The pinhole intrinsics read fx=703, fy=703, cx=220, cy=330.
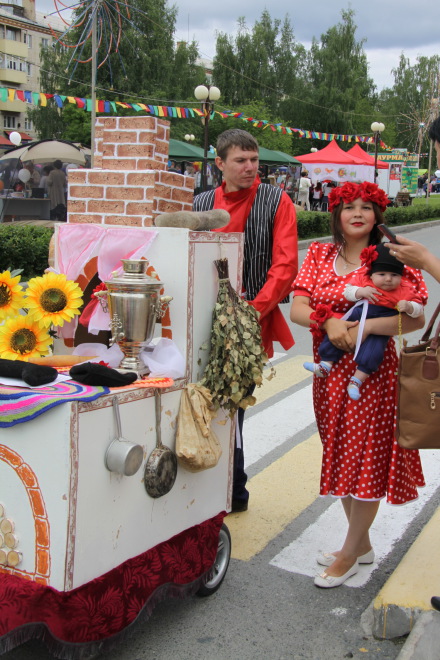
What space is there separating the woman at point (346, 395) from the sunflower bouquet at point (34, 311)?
1072 millimetres

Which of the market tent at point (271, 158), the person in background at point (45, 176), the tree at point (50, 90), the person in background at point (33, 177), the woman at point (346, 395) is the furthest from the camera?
the tree at point (50, 90)

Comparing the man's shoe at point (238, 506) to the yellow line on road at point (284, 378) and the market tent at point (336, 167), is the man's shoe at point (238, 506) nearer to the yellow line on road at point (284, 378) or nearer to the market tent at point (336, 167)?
the yellow line on road at point (284, 378)

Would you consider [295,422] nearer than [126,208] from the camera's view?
No

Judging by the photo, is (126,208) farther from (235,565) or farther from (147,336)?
(235,565)

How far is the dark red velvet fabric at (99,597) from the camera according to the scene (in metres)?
2.41

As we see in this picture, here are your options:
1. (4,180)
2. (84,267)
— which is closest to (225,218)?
(84,267)

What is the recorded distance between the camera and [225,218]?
3.26 m

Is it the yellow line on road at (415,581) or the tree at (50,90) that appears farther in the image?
the tree at (50,90)

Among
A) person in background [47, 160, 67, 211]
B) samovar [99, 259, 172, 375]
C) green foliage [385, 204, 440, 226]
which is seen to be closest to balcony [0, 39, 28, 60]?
Answer: green foliage [385, 204, 440, 226]

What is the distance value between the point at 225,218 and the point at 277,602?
1.79 m

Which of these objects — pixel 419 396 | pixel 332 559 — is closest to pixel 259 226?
pixel 419 396

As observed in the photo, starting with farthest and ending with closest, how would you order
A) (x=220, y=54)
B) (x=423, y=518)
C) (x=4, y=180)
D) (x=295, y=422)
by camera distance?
(x=220, y=54)
(x=4, y=180)
(x=295, y=422)
(x=423, y=518)

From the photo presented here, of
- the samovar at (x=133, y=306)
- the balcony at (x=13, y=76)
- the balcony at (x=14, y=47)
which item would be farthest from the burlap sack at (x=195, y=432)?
the balcony at (x=13, y=76)

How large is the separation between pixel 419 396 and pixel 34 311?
1599mm
